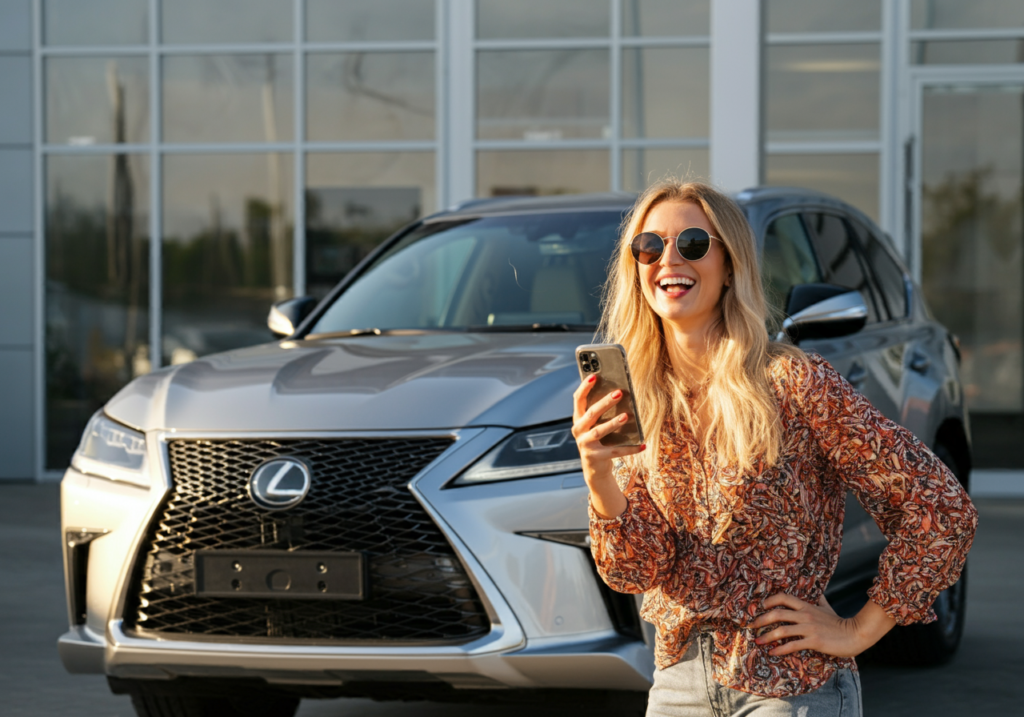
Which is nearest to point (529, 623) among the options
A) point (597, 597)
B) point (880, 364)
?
point (597, 597)

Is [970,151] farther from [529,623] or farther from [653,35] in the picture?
[529,623]

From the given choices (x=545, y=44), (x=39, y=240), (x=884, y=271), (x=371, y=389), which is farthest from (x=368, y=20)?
(x=371, y=389)

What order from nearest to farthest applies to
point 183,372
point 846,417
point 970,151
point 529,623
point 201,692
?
point 846,417 → point 529,623 → point 201,692 → point 183,372 → point 970,151

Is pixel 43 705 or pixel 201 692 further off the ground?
pixel 201 692

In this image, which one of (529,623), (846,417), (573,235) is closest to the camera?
(846,417)

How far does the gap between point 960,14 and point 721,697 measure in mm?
11012

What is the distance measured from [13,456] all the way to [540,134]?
538 centimetres

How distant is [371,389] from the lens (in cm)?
386

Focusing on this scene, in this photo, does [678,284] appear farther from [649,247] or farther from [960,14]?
[960,14]

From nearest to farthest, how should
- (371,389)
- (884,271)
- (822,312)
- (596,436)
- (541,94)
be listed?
(596,436) → (371,389) → (822,312) → (884,271) → (541,94)

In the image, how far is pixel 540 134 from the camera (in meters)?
12.5

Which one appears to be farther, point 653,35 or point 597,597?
point 653,35

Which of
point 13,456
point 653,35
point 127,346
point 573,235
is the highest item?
point 653,35

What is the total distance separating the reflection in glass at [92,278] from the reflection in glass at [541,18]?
329 cm
